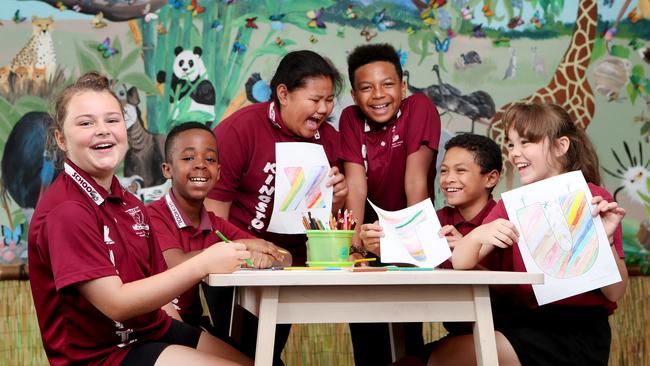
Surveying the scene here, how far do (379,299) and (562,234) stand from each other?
59 cm

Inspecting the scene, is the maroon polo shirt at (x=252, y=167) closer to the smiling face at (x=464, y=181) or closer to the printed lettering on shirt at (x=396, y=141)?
the printed lettering on shirt at (x=396, y=141)

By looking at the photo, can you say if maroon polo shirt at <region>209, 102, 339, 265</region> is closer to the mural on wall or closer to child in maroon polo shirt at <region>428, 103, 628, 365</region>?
child in maroon polo shirt at <region>428, 103, 628, 365</region>

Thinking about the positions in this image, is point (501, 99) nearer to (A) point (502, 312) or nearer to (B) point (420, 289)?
(A) point (502, 312)

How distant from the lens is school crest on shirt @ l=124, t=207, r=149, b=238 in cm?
221

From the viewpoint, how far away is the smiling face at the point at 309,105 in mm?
3127

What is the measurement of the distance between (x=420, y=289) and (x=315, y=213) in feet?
3.21

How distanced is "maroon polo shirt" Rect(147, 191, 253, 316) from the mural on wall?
A: 4.28ft

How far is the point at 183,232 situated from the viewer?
2.88 m

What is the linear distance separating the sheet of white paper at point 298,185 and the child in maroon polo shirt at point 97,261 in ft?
2.68

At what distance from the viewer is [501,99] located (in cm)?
441

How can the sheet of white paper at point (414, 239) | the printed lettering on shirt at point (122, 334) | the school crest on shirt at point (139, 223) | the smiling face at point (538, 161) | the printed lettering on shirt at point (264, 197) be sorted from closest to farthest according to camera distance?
the printed lettering on shirt at point (122, 334) → the school crest on shirt at point (139, 223) → the sheet of white paper at point (414, 239) → the smiling face at point (538, 161) → the printed lettering on shirt at point (264, 197)

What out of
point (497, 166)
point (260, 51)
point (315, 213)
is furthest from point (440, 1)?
point (315, 213)

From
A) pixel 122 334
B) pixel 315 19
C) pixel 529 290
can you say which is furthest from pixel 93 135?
pixel 315 19

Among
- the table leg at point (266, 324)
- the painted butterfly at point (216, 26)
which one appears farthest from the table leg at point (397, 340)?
the painted butterfly at point (216, 26)
